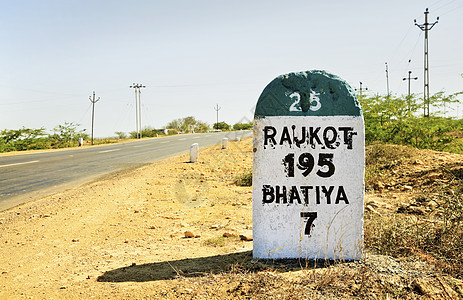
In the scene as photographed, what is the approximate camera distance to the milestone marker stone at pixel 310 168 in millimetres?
3660

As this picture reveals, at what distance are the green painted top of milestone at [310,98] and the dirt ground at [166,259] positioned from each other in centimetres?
149

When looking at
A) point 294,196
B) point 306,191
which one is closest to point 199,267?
point 294,196

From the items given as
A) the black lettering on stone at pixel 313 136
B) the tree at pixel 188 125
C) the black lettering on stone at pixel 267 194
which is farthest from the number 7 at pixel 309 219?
the tree at pixel 188 125

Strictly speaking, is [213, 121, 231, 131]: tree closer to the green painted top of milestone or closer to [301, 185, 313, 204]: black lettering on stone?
the green painted top of milestone

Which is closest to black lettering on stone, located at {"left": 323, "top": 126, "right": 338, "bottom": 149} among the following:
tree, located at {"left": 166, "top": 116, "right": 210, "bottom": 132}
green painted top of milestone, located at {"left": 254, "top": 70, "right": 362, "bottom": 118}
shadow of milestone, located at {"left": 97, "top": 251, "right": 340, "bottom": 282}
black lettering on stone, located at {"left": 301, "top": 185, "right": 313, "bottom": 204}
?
green painted top of milestone, located at {"left": 254, "top": 70, "right": 362, "bottom": 118}

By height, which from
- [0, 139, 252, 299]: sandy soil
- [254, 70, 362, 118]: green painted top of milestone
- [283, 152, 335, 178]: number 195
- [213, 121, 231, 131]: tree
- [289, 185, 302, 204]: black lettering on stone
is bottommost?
[0, 139, 252, 299]: sandy soil

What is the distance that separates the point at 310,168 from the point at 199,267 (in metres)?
1.46

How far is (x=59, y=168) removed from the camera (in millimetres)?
13773

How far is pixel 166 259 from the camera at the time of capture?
12.9 ft

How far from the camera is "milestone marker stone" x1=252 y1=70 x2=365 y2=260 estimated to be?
144 inches

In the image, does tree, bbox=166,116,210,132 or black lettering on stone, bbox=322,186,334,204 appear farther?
tree, bbox=166,116,210,132

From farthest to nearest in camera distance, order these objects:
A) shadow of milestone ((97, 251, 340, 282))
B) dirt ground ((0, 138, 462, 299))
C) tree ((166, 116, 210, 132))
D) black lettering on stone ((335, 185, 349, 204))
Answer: tree ((166, 116, 210, 132)) < black lettering on stone ((335, 185, 349, 204)) < shadow of milestone ((97, 251, 340, 282)) < dirt ground ((0, 138, 462, 299))

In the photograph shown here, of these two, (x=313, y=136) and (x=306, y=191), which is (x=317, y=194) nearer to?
(x=306, y=191)

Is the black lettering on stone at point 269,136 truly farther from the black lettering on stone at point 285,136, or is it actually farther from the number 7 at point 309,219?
the number 7 at point 309,219
